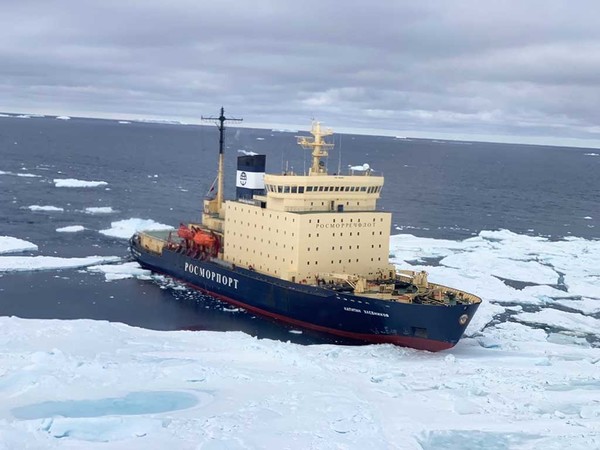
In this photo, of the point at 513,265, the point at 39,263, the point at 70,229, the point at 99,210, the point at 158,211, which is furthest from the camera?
the point at 158,211

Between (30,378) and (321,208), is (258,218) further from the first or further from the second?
(30,378)

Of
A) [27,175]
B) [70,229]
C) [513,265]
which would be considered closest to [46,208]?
[70,229]

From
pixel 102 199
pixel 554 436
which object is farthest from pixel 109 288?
pixel 102 199

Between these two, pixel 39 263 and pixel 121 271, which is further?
pixel 121 271

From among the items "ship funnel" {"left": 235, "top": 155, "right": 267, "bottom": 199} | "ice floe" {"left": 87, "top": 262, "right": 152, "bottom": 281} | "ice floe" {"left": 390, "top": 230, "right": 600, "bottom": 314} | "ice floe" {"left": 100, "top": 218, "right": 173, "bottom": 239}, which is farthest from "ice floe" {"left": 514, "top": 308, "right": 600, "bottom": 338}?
"ice floe" {"left": 100, "top": 218, "right": 173, "bottom": 239}

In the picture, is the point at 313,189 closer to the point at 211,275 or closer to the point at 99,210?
the point at 211,275

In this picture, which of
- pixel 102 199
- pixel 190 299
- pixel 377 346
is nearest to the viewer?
pixel 377 346
